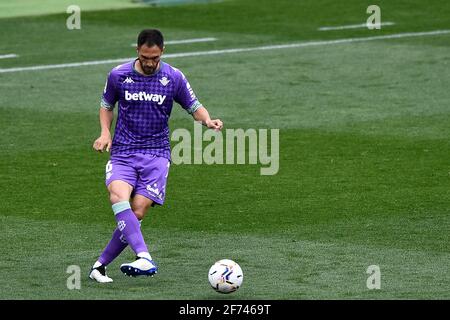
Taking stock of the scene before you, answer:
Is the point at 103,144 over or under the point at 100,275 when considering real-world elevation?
over

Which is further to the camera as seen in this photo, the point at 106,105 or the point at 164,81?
the point at 106,105

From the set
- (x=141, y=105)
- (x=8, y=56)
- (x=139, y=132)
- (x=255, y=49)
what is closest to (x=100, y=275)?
(x=139, y=132)

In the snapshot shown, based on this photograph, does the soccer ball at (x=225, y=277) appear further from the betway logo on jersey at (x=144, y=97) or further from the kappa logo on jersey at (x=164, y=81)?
the kappa logo on jersey at (x=164, y=81)

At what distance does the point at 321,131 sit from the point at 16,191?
499 cm

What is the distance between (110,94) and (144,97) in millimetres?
334

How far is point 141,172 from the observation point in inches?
445

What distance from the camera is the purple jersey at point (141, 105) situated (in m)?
11.4

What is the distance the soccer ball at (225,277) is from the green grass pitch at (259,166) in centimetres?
8

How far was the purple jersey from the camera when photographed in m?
11.4

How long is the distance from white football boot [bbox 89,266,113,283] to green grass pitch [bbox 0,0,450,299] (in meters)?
0.09

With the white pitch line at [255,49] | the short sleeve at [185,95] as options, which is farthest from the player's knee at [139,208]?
the white pitch line at [255,49]

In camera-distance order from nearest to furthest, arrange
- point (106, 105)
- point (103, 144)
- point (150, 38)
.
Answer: point (150, 38) → point (103, 144) → point (106, 105)

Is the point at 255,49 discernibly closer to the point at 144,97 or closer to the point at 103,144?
the point at 144,97

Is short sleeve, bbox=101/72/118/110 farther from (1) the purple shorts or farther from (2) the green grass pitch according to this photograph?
(2) the green grass pitch
